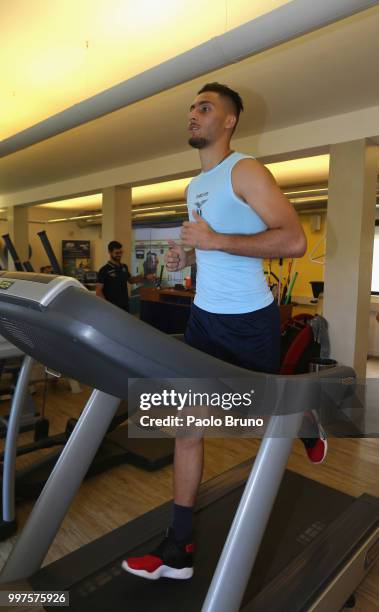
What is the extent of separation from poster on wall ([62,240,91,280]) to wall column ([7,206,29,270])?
7.99 feet

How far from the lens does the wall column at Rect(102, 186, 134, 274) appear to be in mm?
5234

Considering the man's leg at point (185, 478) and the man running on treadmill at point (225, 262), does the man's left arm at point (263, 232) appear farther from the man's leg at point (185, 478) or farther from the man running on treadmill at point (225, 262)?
the man's leg at point (185, 478)

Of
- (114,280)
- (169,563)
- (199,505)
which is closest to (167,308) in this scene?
(114,280)

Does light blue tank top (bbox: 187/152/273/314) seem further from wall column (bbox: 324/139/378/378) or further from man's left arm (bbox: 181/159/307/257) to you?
wall column (bbox: 324/139/378/378)

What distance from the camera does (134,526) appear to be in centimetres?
144

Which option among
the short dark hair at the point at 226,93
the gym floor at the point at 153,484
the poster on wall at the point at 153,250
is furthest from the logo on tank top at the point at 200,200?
the poster on wall at the point at 153,250

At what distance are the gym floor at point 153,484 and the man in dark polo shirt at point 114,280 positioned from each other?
1709 mm

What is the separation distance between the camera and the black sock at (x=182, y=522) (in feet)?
3.73

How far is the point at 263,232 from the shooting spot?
42.8 inches

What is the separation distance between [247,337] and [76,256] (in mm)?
9811

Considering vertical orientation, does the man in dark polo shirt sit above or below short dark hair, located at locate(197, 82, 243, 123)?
below

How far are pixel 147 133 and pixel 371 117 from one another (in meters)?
1.88

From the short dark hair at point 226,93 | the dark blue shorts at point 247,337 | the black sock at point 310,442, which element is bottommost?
the black sock at point 310,442

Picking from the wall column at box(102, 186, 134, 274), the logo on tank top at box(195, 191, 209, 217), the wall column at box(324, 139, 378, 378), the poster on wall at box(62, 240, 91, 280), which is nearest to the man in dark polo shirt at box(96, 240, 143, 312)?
the wall column at box(102, 186, 134, 274)
